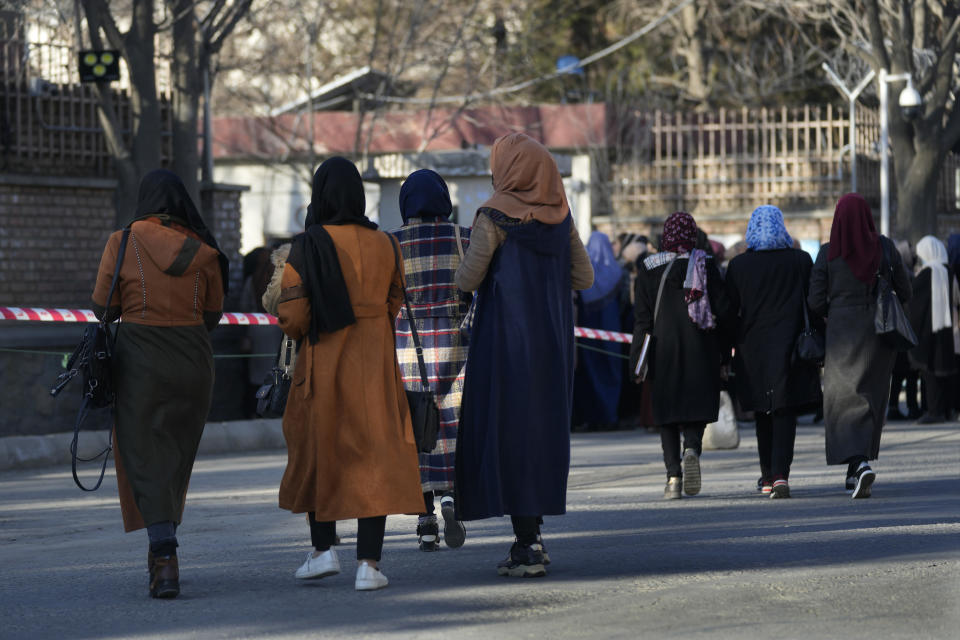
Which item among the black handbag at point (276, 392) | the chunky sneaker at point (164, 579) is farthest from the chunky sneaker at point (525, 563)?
the chunky sneaker at point (164, 579)

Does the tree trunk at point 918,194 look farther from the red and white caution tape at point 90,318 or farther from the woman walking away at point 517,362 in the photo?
the woman walking away at point 517,362

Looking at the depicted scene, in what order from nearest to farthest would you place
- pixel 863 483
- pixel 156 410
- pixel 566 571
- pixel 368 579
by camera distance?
pixel 368 579 < pixel 156 410 < pixel 566 571 < pixel 863 483

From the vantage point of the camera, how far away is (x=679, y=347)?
1046 cm

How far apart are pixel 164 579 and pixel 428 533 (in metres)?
1.69

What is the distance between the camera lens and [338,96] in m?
32.7

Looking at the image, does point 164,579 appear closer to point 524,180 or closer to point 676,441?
point 524,180

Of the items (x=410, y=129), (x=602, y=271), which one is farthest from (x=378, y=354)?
(x=410, y=129)

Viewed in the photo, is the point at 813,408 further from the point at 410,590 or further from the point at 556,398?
the point at 410,590

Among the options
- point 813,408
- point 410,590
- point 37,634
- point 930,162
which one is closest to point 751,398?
point 813,408

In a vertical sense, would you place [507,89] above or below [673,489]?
above

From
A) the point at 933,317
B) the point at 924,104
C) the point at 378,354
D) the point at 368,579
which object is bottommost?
the point at 368,579

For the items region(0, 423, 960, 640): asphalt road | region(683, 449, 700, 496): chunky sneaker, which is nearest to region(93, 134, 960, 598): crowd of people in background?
region(0, 423, 960, 640): asphalt road

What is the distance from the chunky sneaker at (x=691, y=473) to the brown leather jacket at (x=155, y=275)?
397cm

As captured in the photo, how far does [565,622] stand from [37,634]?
6.19 feet
